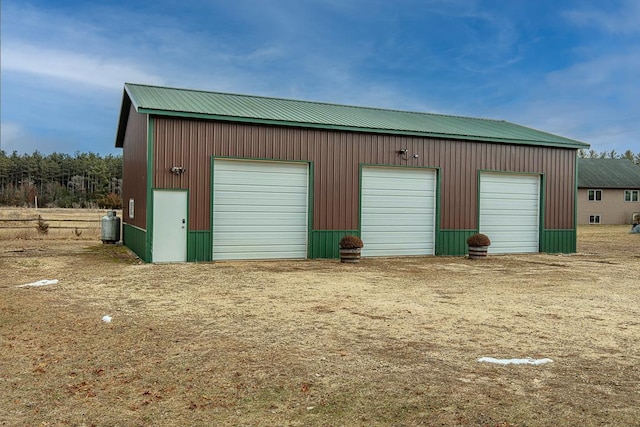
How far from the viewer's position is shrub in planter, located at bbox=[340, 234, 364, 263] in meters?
14.1

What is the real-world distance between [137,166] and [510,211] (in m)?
12.1

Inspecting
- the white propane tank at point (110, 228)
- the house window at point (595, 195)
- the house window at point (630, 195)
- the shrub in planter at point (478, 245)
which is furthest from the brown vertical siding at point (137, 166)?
the house window at point (630, 195)

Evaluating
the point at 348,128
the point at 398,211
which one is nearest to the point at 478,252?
the point at 398,211

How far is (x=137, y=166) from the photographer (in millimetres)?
15930

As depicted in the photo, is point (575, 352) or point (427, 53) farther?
point (427, 53)

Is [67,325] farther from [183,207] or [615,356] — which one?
[183,207]

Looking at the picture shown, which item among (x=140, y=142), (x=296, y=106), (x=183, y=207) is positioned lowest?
(x=183, y=207)

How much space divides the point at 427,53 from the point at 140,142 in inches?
505

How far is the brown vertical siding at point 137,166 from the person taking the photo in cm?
1399

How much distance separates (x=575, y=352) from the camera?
536 cm

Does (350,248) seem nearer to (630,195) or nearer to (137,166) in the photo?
(137,166)

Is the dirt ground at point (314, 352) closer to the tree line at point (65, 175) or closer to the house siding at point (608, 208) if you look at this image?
the house siding at point (608, 208)

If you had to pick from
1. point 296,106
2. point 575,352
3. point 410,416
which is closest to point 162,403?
point 410,416

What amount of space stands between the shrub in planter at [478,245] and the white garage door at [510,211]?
1664 millimetres
